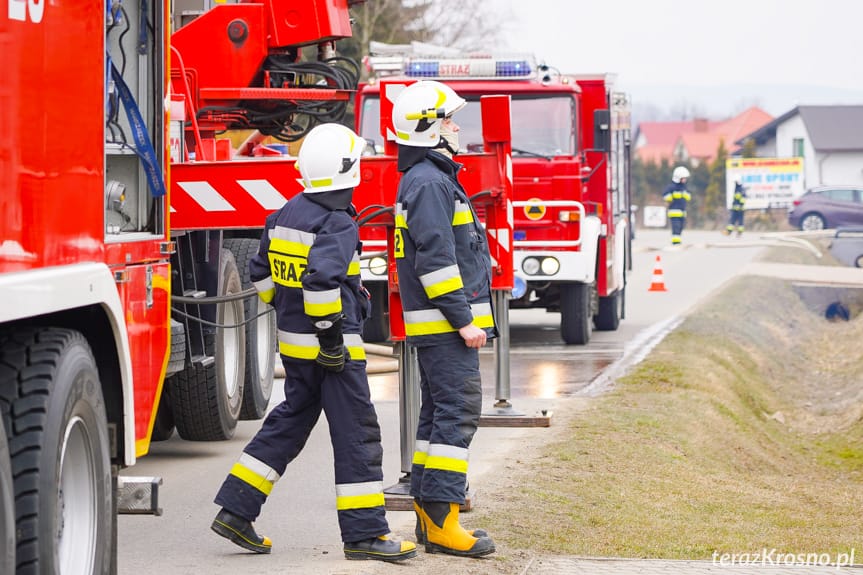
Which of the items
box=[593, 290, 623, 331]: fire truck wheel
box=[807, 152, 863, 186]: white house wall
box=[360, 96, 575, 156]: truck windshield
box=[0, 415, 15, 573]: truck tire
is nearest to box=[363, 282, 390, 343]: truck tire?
box=[360, 96, 575, 156]: truck windshield

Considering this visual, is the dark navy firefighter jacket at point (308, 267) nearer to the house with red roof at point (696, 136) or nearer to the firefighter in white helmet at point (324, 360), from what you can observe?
the firefighter in white helmet at point (324, 360)

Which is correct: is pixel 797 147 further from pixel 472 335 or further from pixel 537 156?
pixel 472 335

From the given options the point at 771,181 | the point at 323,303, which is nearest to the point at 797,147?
the point at 771,181

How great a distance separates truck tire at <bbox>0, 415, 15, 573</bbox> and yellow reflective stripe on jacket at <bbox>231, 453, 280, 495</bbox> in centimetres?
219

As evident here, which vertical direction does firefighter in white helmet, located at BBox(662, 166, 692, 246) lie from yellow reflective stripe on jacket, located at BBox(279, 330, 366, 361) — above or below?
above

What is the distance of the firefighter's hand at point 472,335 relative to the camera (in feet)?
19.4

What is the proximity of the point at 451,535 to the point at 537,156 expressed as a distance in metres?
8.77

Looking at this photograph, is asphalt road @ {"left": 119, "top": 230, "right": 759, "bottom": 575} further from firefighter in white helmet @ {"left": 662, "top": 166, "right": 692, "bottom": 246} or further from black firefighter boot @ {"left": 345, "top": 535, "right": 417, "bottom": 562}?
firefighter in white helmet @ {"left": 662, "top": 166, "right": 692, "bottom": 246}

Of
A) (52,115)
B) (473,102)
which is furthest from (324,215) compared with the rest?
(473,102)

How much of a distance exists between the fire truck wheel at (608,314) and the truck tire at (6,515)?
1323 centimetres

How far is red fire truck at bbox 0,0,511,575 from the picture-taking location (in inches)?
158

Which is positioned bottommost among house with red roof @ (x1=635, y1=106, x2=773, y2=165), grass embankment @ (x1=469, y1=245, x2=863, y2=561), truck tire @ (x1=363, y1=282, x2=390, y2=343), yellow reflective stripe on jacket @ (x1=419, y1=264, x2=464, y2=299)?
grass embankment @ (x1=469, y1=245, x2=863, y2=561)

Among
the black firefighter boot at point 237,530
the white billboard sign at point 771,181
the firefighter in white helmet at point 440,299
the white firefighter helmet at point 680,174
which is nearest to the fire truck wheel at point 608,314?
the firefighter in white helmet at point 440,299

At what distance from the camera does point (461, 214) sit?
239 inches
